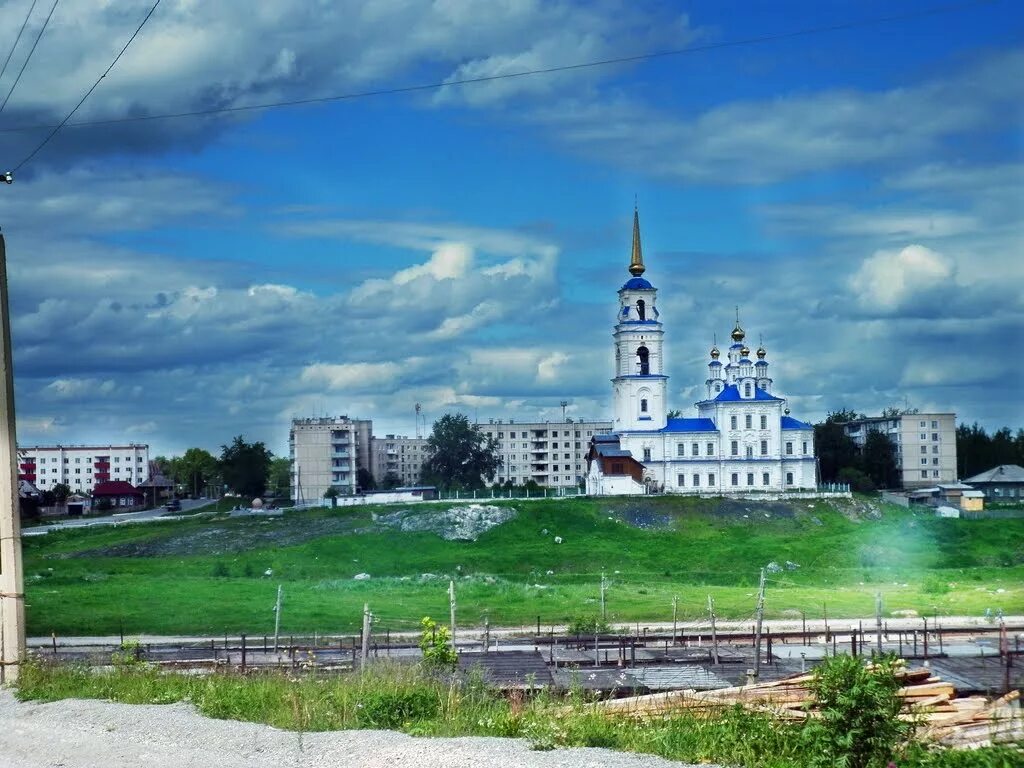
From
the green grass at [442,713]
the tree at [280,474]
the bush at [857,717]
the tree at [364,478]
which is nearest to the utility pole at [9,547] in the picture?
the green grass at [442,713]

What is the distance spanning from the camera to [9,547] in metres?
19.0

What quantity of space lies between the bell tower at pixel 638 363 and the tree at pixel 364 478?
26.9 m

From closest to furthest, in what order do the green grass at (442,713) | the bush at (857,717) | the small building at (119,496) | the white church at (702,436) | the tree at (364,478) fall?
the bush at (857,717) < the green grass at (442,713) < the white church at (702,436) < the small building at (119,496) < the tree at (364,478)

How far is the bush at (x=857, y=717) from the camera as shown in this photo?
11.0m

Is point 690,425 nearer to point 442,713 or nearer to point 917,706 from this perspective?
point 442,713

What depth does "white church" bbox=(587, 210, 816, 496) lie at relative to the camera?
83.6m

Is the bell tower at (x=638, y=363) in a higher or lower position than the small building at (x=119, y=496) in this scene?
higher

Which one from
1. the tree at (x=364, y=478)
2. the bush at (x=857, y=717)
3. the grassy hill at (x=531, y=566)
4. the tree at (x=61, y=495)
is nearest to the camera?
the bush at (x=857, y=717)

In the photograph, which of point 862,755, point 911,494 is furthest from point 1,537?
point 911,494

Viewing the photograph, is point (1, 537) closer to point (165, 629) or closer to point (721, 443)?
point (165, 629)

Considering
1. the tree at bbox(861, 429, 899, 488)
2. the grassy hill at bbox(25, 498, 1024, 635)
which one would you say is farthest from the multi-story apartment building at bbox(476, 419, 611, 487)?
the grassy hill at bbox(25, 498, 1024, 635)

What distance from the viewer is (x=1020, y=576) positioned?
50844 mm

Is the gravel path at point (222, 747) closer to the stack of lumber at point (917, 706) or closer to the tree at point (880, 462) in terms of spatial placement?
the stack of lumber at point (917, 706)

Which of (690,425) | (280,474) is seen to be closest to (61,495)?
(280,474)
